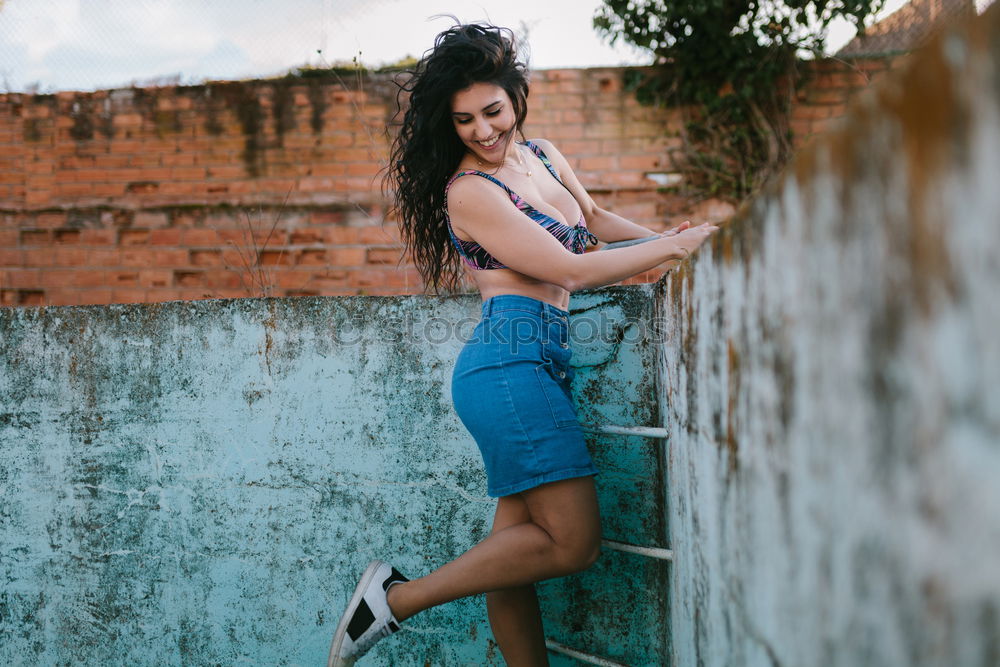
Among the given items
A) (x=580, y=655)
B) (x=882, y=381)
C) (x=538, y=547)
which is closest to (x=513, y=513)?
(x=538, y=547)

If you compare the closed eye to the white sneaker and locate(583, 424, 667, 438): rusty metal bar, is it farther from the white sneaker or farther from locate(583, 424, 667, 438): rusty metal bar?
the white sneaker

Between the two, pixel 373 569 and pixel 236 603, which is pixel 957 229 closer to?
pixel 373 569

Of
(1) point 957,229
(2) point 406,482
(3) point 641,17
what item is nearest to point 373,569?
(2) point 406,482

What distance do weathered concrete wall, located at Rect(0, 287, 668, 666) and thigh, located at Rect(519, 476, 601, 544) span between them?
0.37 metres

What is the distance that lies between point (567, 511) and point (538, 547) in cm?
12

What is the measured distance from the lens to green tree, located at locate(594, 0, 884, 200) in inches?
193

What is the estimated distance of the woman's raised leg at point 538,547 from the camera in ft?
6.06

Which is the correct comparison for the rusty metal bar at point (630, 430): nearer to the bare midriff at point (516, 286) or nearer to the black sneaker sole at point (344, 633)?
the bare midriff at point (516, 286)

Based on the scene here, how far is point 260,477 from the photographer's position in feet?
8.04

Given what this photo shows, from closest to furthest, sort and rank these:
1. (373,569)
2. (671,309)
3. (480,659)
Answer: (671,309)
(373,569)
(480,659)

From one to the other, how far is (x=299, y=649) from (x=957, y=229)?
8.14 ft

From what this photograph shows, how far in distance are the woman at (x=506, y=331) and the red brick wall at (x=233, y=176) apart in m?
2.82

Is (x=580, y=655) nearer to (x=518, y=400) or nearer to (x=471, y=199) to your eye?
(x=518, y=400)

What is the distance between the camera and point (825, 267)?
0.71 m
